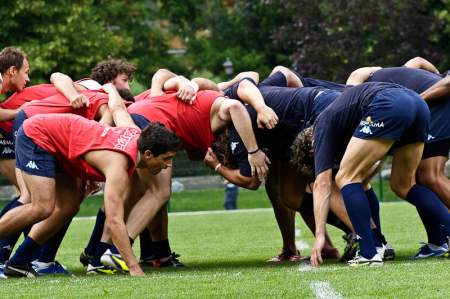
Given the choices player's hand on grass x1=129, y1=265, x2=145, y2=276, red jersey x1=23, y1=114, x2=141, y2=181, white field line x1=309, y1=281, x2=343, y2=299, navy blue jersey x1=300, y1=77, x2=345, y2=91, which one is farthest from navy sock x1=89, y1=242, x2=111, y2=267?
navy blue jersey x1=300, y1=77, x2=345, y2=91

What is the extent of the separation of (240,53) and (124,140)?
3262cm

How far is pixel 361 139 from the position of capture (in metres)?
9.40

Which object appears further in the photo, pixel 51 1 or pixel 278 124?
pixel 51 1

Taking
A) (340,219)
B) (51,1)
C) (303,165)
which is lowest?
(51,1)

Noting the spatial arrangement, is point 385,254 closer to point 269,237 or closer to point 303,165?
point 303,165

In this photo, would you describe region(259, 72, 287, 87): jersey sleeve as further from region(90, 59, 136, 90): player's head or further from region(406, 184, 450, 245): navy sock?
region(406, 184, 450, 245): navy sock

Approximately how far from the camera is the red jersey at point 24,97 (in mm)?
11375

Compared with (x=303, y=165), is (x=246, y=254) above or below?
below

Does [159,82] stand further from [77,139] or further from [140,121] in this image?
[77,139]

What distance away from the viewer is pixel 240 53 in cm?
4206

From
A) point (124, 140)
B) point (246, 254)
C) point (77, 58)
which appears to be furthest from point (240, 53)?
point (124, 140)

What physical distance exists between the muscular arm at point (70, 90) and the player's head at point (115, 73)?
436mm

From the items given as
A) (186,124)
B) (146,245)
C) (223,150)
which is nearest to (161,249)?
(146,245)

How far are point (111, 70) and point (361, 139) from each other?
3261 mm
